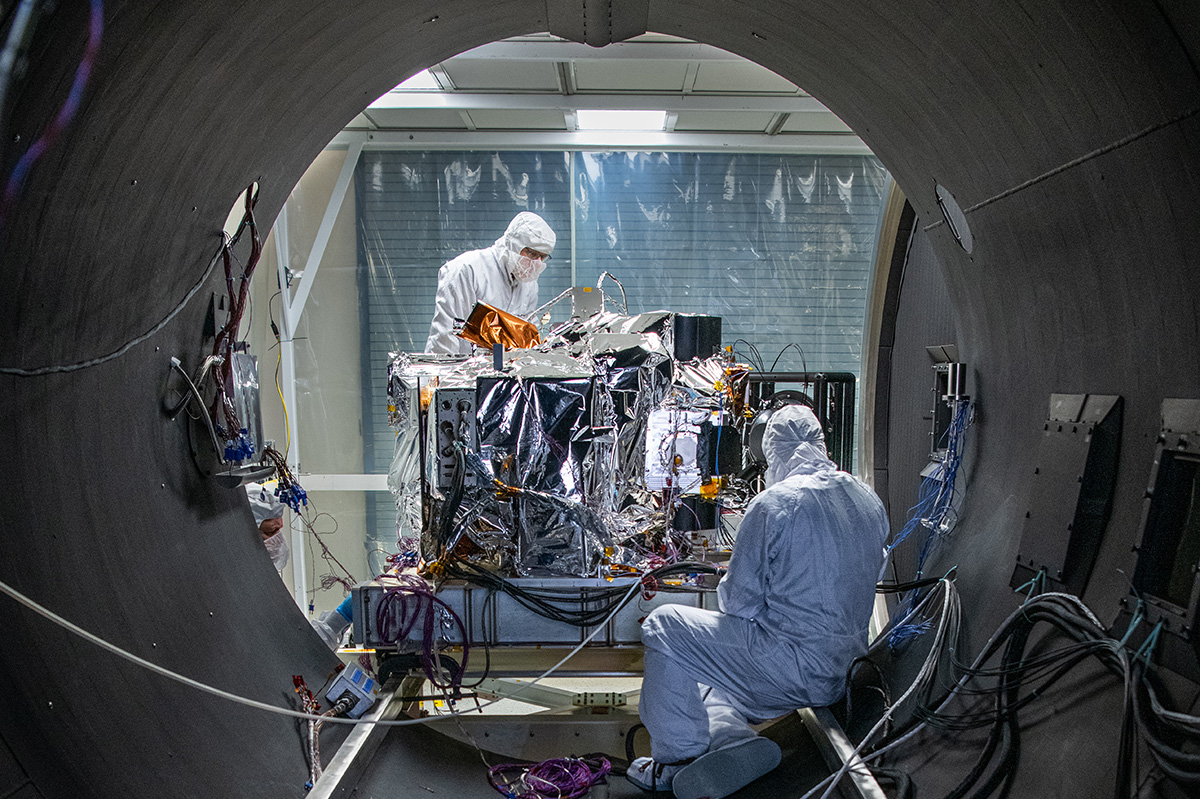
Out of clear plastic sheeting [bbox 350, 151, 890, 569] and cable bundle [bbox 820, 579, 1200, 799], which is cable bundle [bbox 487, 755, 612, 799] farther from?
clear plastic sheeting [bbox 350, 151, 890, 569]

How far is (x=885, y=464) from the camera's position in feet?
12.6

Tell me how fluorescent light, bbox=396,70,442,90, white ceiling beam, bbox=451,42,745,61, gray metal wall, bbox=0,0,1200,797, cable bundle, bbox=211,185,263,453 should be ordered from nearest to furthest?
gray metal wall, bbox=0,0,1200,797, cable bundle, bbox=211,185,263,453, white ceiling beam, bbox=451,42,745,61, fluorescent light, bbox=396,70,442,90

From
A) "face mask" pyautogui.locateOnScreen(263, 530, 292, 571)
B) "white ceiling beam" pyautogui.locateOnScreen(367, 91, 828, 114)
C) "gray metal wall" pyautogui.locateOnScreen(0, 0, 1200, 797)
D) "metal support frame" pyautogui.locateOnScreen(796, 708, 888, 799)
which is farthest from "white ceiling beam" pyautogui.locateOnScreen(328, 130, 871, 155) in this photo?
"metal support frame" pyautogui.locateOnScreen(796, 708, 888, 799)

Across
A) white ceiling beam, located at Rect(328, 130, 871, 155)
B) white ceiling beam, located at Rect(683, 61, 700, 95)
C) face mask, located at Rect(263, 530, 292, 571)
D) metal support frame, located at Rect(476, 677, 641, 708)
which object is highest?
white ceiling beam, located at Rect(683, 61, 700, 95)

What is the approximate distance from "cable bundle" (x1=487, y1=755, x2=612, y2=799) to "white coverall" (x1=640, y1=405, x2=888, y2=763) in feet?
0.72

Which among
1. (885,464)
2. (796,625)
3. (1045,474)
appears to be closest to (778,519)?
(796,625)

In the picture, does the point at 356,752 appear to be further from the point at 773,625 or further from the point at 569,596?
the point at 773,625

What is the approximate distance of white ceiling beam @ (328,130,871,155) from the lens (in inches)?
195

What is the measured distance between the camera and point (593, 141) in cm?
498

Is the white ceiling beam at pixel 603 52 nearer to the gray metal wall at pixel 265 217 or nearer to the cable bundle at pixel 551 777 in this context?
the gray metal wall at pixel 265 217

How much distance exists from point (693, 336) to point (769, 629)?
4.03 feet

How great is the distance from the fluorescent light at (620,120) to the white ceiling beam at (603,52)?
2.90 feet

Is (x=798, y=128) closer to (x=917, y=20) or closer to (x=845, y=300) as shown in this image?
(x=845, y=300)

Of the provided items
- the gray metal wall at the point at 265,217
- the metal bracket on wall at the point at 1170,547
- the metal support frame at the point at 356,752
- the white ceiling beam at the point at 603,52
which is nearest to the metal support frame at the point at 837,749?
the gray metal wall at the point at 265,217
